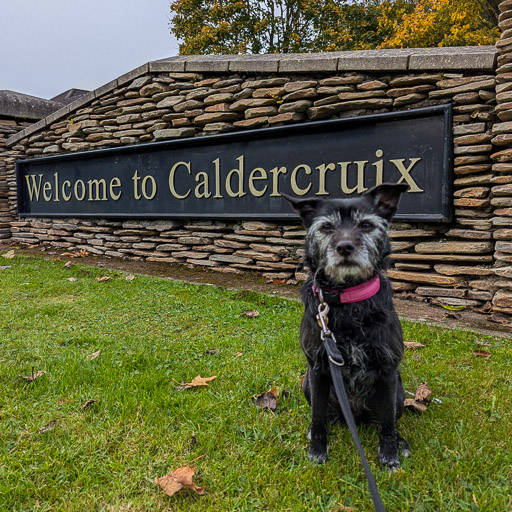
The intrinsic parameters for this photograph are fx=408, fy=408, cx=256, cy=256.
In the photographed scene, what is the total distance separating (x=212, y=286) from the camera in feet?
17.4

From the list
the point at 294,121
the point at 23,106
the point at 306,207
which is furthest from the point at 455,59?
the point at 23,106

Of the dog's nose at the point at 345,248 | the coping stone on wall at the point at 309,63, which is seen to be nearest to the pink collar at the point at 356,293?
the dog's nose at the point at 345,248

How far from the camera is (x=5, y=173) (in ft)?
29.2

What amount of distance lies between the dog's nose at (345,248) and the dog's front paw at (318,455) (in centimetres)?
97

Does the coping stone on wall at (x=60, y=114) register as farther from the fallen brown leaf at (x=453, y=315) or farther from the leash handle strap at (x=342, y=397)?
the leash handle strap at (x=342, y=397)

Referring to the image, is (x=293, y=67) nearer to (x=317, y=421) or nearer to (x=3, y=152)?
(x=317, y=421)

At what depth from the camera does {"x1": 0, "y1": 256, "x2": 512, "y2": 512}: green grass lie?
5.75 ft

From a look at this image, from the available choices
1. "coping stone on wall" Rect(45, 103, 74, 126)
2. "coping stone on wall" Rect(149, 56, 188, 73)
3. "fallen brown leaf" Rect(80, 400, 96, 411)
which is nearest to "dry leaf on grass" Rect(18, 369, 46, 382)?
"fallen brown leaf" Rect(80, 400, 96, 411)

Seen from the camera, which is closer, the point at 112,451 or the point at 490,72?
the point at 112,451

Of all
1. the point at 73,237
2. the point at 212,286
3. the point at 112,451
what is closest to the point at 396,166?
the point at 212,286

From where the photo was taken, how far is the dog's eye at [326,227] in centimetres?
189

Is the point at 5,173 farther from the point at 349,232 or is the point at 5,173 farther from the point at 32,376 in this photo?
the point at 349,232

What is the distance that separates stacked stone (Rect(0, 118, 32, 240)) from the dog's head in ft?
29.5

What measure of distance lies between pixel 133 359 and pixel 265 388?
1061 mm
